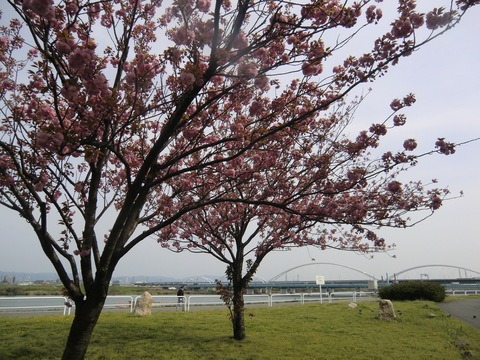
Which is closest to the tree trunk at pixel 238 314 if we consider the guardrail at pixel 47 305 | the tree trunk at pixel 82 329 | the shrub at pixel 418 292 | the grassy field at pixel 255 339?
the grassy field at pixel 255 339

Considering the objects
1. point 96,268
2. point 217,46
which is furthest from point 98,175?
point 217,46

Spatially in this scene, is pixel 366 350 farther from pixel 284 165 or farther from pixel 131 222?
pixel 131 222

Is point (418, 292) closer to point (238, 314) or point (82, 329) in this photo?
point (238, 314)

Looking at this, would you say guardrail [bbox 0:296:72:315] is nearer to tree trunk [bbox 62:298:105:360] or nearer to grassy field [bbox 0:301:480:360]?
grassy field [bbox 0:301:480:360]

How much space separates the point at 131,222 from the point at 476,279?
9428 cm

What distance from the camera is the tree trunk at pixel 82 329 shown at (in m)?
4.47

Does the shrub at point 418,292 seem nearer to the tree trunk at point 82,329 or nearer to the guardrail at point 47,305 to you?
the guardrail at point 47,305

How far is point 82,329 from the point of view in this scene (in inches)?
179

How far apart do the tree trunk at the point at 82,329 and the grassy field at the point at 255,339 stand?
8.90ft

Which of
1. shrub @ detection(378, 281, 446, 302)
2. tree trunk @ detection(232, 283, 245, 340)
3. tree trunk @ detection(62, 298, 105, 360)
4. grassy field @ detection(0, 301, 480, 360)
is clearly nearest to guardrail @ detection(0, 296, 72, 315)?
grassy field @ detection(0, 301, 480, 360)

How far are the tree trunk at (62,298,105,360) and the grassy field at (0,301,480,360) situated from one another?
8.90 feet

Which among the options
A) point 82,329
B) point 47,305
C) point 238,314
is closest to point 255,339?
point 238,314

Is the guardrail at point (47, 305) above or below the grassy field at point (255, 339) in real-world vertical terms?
above

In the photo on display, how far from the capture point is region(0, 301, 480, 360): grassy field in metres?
7.48
